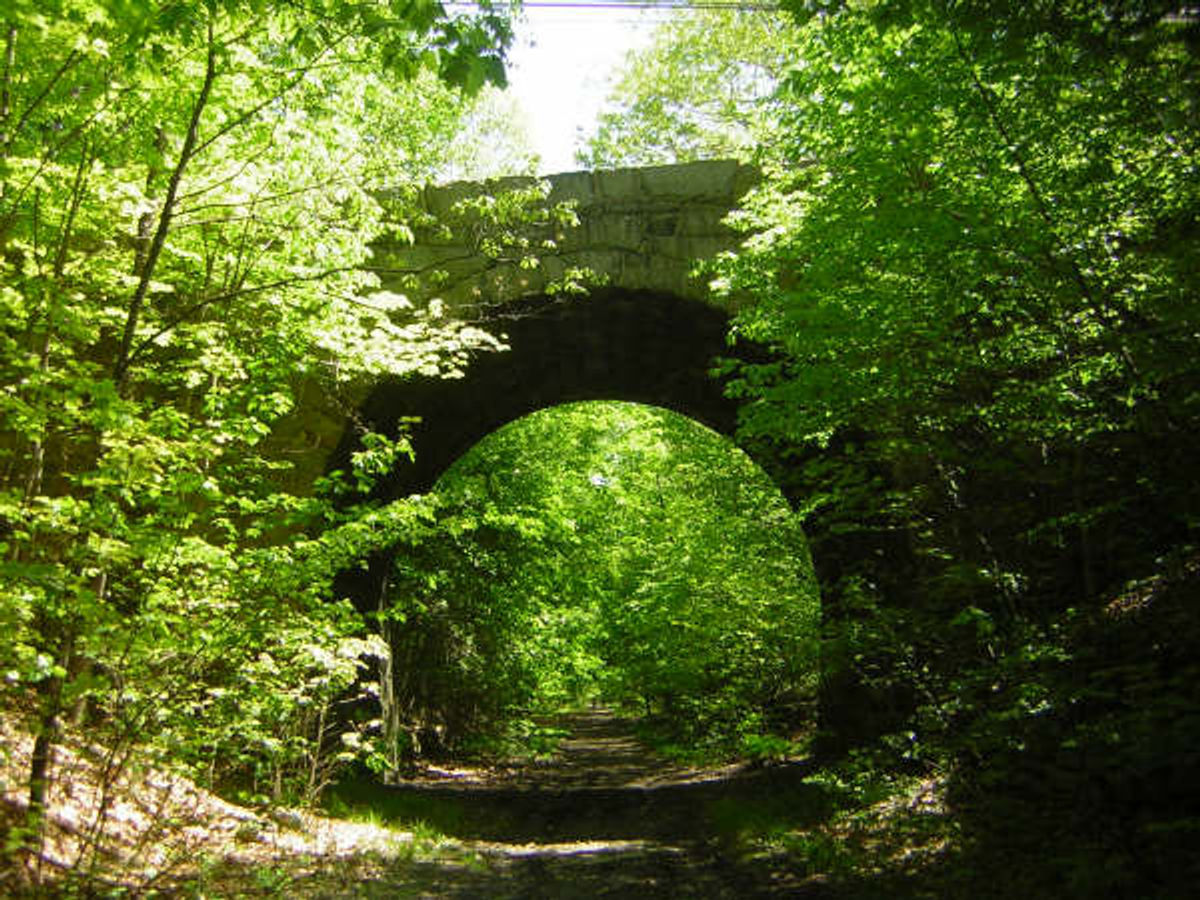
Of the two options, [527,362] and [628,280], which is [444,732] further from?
[628,280]

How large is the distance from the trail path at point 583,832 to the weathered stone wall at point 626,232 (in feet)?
15.5

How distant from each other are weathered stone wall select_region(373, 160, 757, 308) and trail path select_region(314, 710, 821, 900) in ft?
15.5

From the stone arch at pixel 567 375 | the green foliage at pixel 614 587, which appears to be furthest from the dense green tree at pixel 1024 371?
the stone arch at pixel 567 375

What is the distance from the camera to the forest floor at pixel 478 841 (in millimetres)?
4516

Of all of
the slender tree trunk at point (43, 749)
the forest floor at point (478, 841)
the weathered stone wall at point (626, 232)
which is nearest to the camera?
the slender tree trunk at point (43, 749)

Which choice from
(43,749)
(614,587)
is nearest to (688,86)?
(614,587)

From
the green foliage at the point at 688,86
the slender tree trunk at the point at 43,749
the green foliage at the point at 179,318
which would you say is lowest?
the slender tree trunk at the point at 43,749

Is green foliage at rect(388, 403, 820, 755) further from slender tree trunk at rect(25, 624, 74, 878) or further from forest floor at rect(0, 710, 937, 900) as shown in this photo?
slender tree trunk at rect(25, 624, 74, 878)

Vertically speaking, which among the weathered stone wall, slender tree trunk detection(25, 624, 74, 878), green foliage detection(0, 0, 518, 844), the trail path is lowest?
the trail path

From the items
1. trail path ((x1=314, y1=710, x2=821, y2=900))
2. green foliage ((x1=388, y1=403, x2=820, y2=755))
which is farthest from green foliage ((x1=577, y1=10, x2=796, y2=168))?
trail path ((x1=314, y1=710, x2=821, y2=900))

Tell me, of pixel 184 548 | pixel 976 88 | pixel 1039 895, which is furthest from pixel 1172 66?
pixel 184 548

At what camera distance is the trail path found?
204 inches

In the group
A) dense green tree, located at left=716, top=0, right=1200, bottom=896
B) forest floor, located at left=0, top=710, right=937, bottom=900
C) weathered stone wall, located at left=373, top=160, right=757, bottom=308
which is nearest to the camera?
dense green tree, located at left=716, top=0, right=1200, bottom=896

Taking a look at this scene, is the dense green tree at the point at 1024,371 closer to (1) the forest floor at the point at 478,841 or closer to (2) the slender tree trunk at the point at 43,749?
(1) the forest floor at the point at 478,841
